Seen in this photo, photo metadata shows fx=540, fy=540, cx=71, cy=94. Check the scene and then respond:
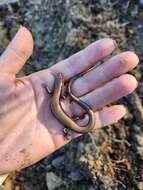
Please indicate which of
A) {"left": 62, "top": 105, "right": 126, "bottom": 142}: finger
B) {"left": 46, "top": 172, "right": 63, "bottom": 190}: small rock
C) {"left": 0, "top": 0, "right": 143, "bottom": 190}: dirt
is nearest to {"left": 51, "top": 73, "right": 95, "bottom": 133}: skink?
{"left": 62, "top": 105, "right": 126, "bottom": 142}: finger

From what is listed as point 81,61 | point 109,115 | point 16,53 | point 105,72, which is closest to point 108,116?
point 109,115

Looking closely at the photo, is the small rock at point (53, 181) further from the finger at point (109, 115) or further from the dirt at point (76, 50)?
the finger at point (109, 115)

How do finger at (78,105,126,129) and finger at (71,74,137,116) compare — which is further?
finger at (78,105,126,129)

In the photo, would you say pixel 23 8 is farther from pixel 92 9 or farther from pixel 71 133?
pixel 71 133

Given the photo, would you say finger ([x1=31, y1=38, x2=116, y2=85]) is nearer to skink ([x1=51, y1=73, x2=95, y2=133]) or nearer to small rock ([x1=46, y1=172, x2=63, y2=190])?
skink ([x1=51, y1=73, x2=95, y2=133])

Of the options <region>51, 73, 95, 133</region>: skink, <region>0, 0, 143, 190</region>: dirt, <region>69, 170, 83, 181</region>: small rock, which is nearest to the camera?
<region>51, 73, 95, 133</region>: skink

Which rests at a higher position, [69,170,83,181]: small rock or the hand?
the hand

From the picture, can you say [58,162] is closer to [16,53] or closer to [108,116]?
[108,116]
